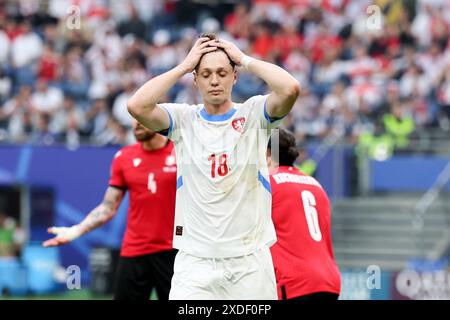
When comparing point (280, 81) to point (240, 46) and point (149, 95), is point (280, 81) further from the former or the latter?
point (240, 46)

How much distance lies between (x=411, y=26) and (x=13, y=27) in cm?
853

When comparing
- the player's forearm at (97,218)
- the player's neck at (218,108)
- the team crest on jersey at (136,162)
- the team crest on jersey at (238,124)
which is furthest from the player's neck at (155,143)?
the team crest on jersey at (238,124)

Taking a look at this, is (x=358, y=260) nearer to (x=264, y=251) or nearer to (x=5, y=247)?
(x=5, y=247)

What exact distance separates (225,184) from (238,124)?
1.44 feet

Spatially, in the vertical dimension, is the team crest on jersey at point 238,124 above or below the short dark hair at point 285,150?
above

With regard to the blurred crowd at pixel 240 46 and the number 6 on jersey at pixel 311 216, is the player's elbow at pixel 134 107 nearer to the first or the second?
the number 6 on jersey at pixel 311 216

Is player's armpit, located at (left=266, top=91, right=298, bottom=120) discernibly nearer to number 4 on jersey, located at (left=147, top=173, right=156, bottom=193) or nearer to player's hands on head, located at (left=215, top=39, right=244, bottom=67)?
player's hands on head, located at (left=215, top=39, right=244, bottom=67)

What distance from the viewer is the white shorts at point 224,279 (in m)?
7.67

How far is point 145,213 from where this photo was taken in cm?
1076

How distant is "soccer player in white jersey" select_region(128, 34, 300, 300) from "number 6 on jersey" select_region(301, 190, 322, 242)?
1108 mm

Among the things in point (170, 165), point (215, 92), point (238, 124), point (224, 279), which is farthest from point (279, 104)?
point (170, 165)

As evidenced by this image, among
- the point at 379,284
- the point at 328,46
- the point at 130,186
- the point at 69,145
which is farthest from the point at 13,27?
the point at 130,186

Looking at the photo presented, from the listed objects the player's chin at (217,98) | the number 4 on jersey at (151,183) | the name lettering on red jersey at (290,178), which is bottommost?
the number 4 on jersey at (151,183)

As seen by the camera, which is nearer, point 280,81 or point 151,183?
point 280,81
